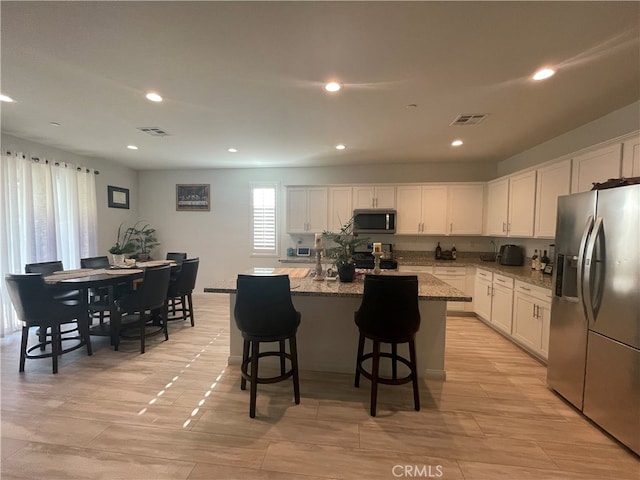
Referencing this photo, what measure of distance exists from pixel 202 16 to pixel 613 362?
3.42 m

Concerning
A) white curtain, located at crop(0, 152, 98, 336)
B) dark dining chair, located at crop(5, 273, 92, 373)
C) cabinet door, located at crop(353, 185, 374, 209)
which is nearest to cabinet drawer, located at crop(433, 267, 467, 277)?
cabinet door, located at crop(353, 185, 374, 209)

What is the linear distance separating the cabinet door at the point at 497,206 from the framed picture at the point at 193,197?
5.34m

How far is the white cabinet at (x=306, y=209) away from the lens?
205 inches

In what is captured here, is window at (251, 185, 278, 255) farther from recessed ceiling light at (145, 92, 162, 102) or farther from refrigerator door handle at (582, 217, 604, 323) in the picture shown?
refrigerator door handle at (582, 217, 604, 323)

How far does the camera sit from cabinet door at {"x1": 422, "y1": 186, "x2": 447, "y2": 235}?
16.1 feet

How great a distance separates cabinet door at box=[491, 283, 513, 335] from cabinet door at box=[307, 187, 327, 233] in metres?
2.91

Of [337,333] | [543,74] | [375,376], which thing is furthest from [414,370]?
[543,74]

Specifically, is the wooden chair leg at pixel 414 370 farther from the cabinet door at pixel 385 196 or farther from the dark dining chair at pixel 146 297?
the cabinet door at pixel 385 196

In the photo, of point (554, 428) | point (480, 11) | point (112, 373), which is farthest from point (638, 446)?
point (112, 373)

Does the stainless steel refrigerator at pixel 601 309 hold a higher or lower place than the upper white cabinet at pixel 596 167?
lower

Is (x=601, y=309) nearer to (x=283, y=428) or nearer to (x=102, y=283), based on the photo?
(x=283, y=428)

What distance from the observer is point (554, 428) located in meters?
2.06

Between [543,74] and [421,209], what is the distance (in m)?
2.95

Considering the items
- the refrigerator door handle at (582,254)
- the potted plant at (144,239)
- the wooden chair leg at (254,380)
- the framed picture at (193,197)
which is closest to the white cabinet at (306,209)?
the framed picture at (193,197)
